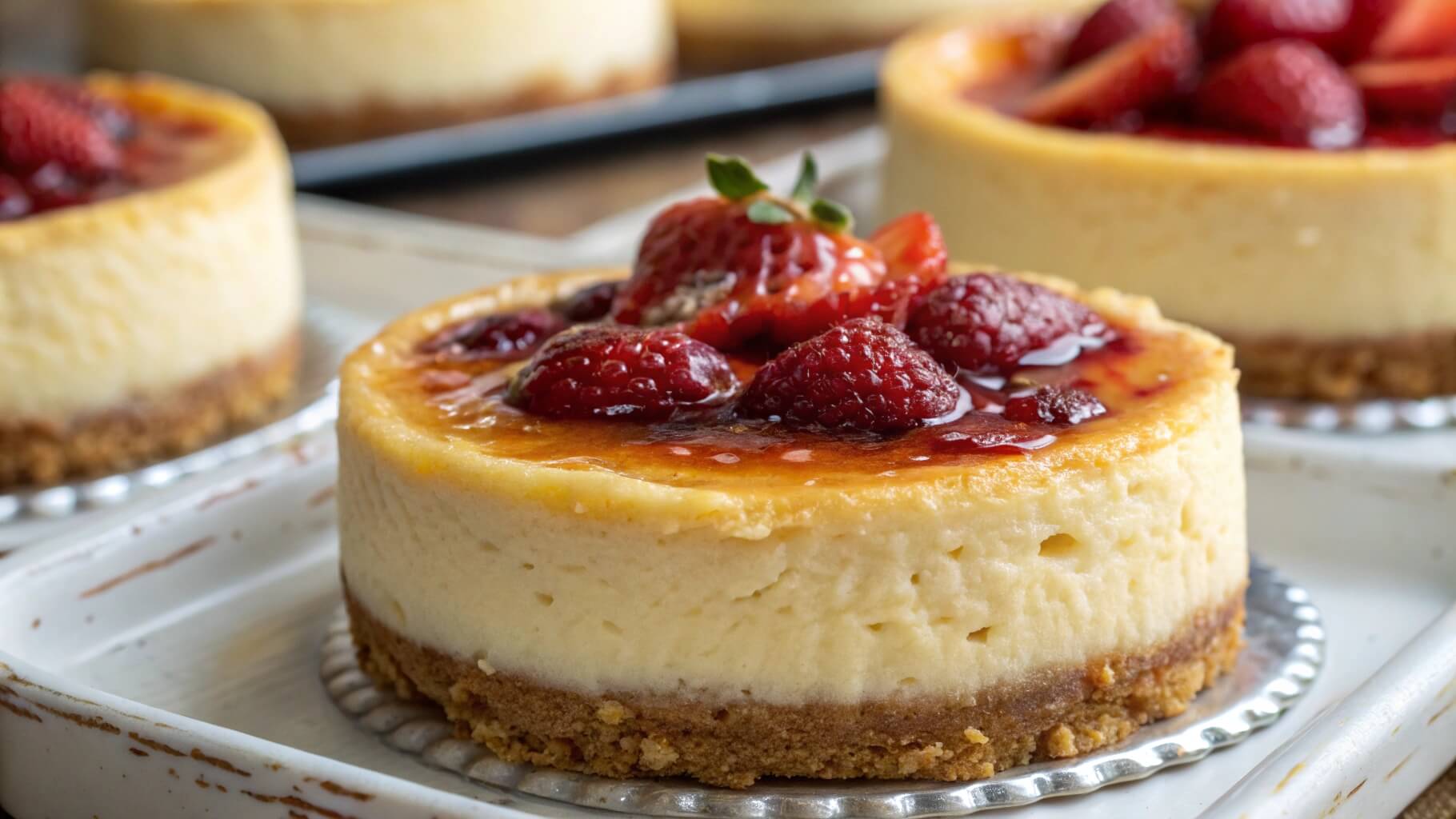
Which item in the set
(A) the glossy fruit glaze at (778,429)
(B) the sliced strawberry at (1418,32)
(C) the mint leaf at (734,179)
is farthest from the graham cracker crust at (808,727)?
(B) the sliced strawberry at (1418,32)

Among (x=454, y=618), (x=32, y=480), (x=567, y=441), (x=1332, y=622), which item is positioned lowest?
(x=32, y=480)

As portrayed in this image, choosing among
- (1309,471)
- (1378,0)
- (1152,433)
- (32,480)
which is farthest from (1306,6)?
(32,480)

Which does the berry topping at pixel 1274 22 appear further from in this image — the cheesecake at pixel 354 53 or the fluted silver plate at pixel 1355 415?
the cheesecake at pixel 354 53

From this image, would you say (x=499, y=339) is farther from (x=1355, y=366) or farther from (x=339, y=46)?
(x=339, y=46)

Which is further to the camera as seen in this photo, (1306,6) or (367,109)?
(367,109)

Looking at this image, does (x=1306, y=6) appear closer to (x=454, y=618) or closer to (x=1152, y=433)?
(x=1152, y=433)

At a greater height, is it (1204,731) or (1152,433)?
(1152,433)

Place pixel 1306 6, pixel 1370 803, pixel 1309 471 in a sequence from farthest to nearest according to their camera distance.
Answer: pixel 1306 6 < pixel 1309 471 < pixel 1370 803

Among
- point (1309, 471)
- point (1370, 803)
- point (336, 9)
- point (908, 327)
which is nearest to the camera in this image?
point (1370, 803)
